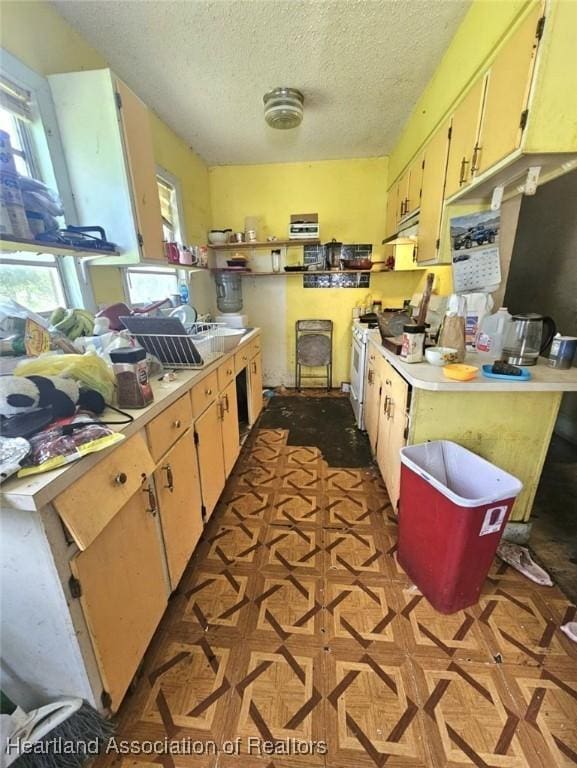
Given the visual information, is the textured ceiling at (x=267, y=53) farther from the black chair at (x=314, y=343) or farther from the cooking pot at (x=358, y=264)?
the black chair at (x=314, y=343)

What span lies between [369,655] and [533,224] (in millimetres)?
3677

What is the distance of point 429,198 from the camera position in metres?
2.11

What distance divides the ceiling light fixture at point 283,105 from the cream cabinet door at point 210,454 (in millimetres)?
2071

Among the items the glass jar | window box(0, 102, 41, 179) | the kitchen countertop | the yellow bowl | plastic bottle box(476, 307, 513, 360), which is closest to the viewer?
the kitchen countertop

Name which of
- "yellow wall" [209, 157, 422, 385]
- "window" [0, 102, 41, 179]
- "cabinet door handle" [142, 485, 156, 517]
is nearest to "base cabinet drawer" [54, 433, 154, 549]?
"cabinet door handle" [142, 485, 156, 517]

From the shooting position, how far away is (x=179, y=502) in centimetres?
129

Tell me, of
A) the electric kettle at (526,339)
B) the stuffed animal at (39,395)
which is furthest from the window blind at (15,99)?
the electric kettle at (526,339)

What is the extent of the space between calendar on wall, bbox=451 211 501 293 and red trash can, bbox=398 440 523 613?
0.99 meters

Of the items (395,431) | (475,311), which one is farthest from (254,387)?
(475,311)

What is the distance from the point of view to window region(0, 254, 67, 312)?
142cm

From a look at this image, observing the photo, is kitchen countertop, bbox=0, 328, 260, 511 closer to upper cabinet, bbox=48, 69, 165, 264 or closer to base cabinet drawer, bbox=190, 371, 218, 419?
base cabinet drawer, bbox=190, 371, 218, 419

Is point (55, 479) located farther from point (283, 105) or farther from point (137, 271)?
point (283, 105)

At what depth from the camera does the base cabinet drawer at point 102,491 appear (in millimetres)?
695

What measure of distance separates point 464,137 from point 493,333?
102cm
